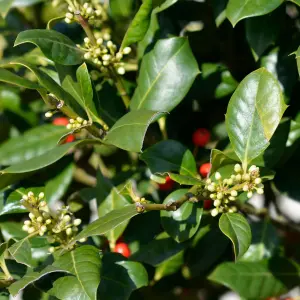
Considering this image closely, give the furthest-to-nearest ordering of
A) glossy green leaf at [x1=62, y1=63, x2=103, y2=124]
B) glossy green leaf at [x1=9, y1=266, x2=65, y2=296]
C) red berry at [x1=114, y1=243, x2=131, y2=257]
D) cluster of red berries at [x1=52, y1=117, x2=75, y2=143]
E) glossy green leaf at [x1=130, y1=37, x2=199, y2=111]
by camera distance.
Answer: cluster of red berries at [x1=52, y1=117, x2=75, y2=143]
red berry at [x1=114, y1=243, x2=131, y2=257]
glossy green leaf at [x1=130, y1=37, x2=199, y2=111]
glossy green leaf at [x1=62, y1=63, x2=103, y2=124]
glossy green leaf at [x1=9, y1=266, x2=65, y2=296]

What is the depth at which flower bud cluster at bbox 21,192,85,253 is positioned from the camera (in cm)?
142

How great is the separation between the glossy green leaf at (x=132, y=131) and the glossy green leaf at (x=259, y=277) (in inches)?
22.8

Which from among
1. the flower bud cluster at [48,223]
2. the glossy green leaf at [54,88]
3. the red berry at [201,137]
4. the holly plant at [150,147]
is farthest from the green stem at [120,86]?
the flower bud cluster at [48,223]

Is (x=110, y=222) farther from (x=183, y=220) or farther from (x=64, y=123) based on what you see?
(x=64, y=123)

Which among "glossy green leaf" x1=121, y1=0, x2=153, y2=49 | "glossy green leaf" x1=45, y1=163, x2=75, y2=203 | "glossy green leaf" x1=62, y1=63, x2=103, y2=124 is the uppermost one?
"glossy green leaf" x1=121, y1=0, x2=153, y2=49

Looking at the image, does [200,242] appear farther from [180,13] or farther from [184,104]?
[180,13]

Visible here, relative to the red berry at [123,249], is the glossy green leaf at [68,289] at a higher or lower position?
higher

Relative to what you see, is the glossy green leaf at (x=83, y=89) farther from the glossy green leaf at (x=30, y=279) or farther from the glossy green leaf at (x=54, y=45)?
the glossy green leaf at (x=30, y=279)

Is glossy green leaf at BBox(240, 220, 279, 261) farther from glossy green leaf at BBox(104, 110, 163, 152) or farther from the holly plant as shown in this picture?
glossy green leaf at BBox(104, 110, 163, 152)

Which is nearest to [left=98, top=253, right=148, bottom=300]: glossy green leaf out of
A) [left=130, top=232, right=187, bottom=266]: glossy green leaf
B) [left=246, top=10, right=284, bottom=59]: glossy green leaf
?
[left=130, top=232, right=187, bottom=266]: glossy green leaf

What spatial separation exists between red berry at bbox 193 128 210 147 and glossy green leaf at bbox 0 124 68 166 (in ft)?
1.08

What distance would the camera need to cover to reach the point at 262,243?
76.0 inches

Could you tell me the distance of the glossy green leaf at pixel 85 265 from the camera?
1310 mm

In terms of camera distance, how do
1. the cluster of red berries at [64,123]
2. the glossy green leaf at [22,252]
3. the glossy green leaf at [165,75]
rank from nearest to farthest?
1. the glossy green leaf at [22,252]
2. the glossy green leaf at [165,75]
3. the cluster of red berries at [64,123]
